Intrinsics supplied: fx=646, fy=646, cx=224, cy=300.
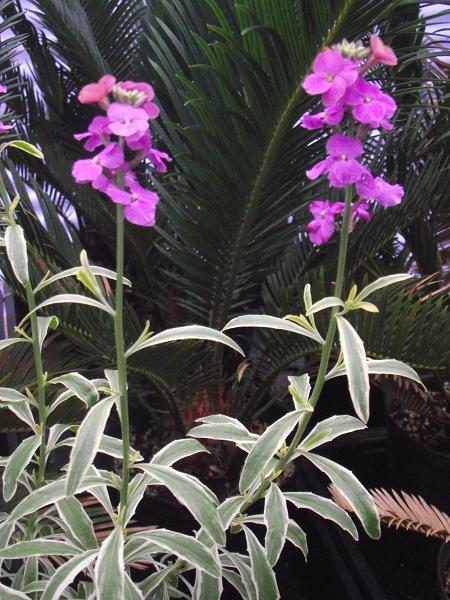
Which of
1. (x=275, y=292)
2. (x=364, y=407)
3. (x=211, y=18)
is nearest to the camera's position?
(x=364, y=407)

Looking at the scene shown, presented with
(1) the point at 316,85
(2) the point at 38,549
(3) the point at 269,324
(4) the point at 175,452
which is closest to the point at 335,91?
(1) the point at 316,85

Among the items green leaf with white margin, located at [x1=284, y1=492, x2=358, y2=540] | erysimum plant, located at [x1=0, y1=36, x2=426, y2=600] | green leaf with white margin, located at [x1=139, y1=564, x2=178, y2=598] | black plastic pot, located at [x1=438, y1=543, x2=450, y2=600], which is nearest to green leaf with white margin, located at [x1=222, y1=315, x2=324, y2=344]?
erysimum plant, located at [x1=0, y1=36, x2=426, y2=600]

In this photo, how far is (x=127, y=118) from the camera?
1.82ft

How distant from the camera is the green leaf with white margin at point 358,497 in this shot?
0.76 m

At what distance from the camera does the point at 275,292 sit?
1394mm

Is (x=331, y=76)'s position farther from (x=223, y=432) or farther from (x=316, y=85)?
(x=223, y=432)

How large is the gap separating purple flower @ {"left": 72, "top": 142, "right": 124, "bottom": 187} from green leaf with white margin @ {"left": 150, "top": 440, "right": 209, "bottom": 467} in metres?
0.40

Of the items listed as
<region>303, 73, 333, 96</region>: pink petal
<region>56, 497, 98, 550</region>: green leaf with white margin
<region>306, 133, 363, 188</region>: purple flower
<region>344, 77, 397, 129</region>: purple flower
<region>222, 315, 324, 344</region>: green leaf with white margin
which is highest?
<region>303, 73, 333, 96</region>: pink petal

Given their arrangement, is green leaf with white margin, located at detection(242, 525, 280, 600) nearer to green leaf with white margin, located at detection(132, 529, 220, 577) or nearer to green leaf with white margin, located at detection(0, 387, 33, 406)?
green leaf with white margin, located at detection(132, 529, 220, 577)

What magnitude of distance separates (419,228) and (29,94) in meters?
1.04

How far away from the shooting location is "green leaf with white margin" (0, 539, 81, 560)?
76 centimetres

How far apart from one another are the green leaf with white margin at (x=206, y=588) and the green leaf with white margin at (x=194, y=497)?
0.57 ft

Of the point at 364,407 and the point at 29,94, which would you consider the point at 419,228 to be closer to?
the point at 364,407

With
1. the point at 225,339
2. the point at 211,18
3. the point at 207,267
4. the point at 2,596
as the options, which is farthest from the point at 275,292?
the point at 2,596
